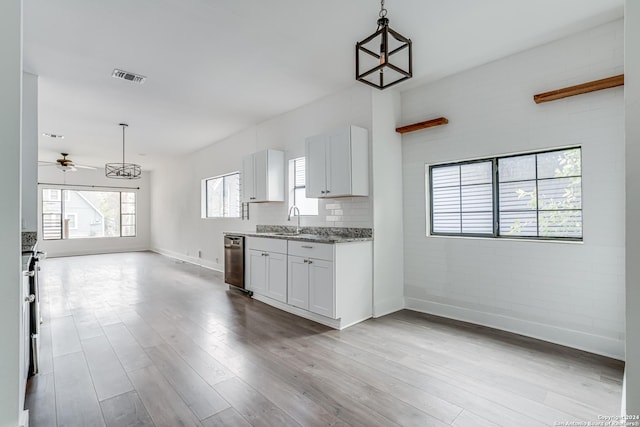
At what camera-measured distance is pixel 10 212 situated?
1137mm

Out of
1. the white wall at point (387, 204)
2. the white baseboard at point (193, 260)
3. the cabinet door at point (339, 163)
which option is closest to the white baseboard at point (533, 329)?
the white wall at point (387, 204)

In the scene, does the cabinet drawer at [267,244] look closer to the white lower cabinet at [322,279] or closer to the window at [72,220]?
the white lower cabinet at [322,279]

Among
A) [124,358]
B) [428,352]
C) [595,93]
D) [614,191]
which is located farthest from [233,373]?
[595,93]

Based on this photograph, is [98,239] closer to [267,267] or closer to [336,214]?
[267,267]

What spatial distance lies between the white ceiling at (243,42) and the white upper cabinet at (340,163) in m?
0.73

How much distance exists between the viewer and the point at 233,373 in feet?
8.36

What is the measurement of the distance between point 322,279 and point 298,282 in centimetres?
43

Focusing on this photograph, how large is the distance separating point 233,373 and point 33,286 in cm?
185

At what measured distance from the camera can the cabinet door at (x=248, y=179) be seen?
5.55m

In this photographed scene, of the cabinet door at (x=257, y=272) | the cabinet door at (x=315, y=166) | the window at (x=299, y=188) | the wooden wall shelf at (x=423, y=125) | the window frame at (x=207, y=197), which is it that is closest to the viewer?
the wooden wall shelf at (x=423, y=125)

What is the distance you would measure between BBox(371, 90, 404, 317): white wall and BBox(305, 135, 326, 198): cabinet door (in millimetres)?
671

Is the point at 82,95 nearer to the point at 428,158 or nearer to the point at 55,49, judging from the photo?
the point at 55,49

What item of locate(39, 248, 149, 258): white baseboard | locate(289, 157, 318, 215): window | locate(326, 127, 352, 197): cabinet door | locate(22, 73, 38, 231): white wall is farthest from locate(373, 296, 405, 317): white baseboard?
locate(39, 248, 149, 258): white baseboard

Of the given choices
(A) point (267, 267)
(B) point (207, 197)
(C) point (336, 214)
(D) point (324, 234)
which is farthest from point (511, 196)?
(B) point (207, 197)
